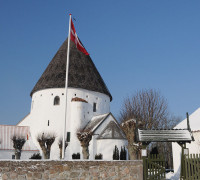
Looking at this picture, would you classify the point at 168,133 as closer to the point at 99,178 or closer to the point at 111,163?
the point at 111,163

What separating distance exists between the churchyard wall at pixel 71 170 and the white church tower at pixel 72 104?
18.4m

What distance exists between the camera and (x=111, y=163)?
1340 cm

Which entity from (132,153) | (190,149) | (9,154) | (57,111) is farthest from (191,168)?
(9,154)

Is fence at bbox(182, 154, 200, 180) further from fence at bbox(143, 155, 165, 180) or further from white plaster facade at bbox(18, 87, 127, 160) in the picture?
white plaster facade at bbox(18, 87, 127, 160)

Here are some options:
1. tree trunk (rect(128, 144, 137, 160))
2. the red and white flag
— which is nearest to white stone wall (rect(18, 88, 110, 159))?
tree trunk (rect(128, 144, 137, 160))

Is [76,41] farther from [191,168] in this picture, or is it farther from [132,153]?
[191,168]

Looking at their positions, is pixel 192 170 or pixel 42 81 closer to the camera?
pixel 192 170

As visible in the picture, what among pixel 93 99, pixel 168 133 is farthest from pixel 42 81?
pixel 168 133

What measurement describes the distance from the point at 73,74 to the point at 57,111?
6.44 meters

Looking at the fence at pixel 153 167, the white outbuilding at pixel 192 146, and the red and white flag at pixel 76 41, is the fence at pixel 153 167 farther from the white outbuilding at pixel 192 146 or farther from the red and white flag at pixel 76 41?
the red and white flag at pixel 76 41

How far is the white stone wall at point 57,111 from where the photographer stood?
3636 centimetres

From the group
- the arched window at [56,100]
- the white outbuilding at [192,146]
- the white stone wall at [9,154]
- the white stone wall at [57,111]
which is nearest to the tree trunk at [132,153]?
the white outbuilding at [192,146]

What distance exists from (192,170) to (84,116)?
79.7 ft

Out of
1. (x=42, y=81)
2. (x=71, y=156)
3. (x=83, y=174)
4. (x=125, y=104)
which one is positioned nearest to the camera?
(x=83, y=174)
